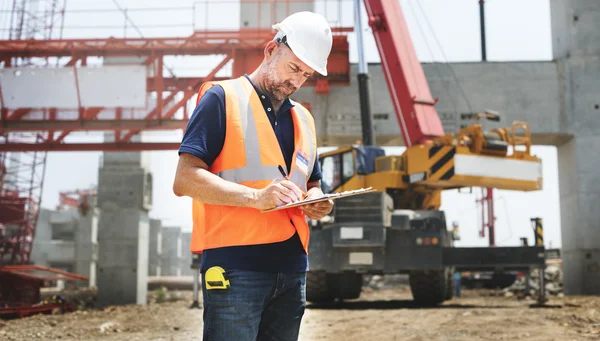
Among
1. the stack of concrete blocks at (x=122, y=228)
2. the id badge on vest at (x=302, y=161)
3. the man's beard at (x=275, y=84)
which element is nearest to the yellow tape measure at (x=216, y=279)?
the id badge on vest at (x=302, y=161)

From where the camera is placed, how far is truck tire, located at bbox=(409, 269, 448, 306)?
39.7 ft

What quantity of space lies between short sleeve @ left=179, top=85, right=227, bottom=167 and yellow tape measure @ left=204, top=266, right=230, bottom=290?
34 cm

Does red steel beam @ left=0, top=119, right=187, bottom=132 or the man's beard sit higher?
red steel beam @ left=0, top=119, right=187, bottom=132

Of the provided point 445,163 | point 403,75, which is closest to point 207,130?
point 445,163

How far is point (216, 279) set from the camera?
7.03 ft

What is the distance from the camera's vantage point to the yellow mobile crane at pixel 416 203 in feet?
37.4

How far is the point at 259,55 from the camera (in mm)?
15703

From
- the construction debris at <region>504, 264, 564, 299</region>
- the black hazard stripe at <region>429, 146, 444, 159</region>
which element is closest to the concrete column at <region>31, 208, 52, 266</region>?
the construction debris at <region>504, 264, 564, 299</region>

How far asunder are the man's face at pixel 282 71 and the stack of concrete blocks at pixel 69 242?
A: 43.3 m

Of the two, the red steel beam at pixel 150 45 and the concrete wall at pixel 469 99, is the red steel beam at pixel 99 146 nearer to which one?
the red steel beam at pixel 150 45

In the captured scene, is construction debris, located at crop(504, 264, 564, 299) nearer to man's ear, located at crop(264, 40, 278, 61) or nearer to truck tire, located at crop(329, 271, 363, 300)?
truck tire, located at crop(329, 271, 363, 300)

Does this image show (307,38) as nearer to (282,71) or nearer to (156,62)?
(282,71)

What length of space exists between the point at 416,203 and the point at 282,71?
10847 mm

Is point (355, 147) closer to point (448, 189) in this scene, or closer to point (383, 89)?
point (448, 189)
